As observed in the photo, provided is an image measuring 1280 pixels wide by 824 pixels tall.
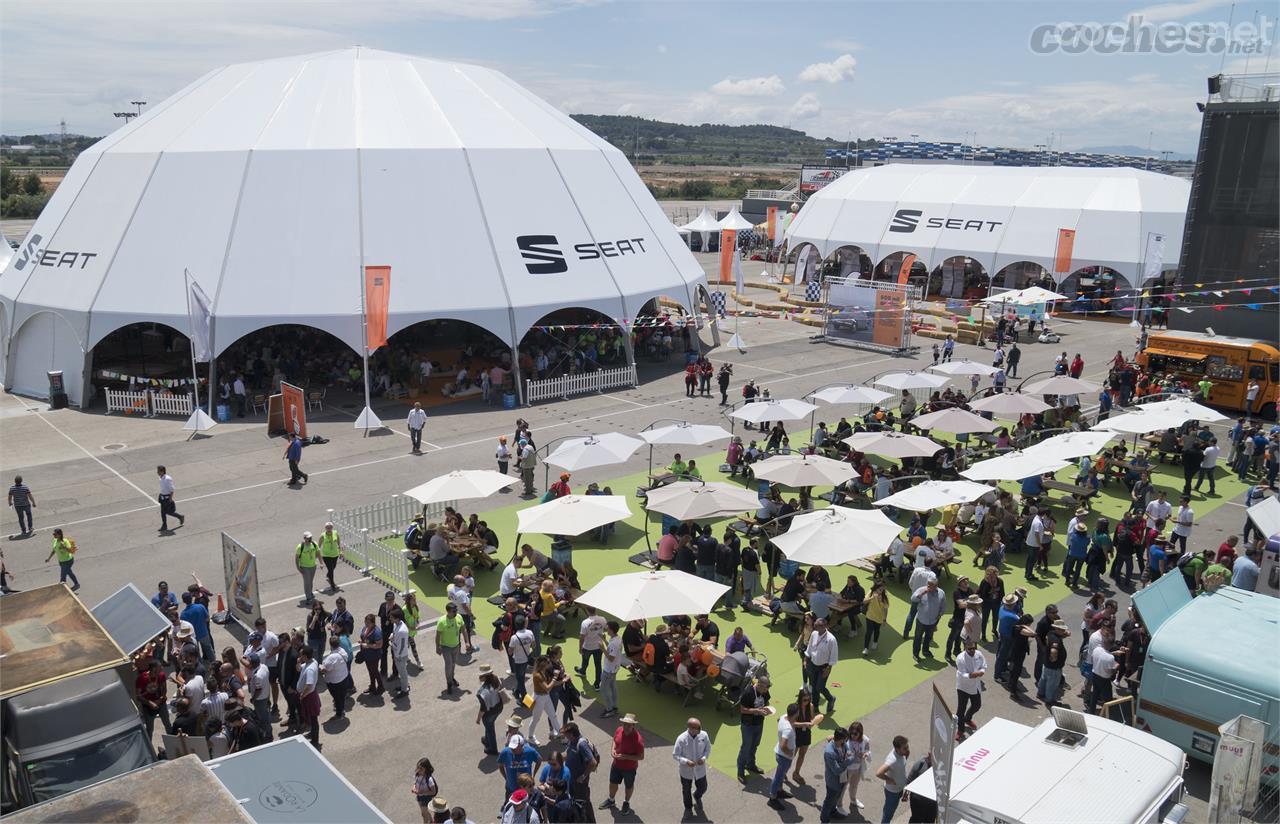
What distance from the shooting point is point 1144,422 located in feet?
69.6

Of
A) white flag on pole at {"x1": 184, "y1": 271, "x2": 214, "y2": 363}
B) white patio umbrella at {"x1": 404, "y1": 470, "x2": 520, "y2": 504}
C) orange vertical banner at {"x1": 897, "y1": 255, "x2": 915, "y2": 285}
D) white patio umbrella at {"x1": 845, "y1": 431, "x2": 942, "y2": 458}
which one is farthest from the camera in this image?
orange vertical banner at {"x1": 897, "y1": 255, "x2": 915, "y2": 285}

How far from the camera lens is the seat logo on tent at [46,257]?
1118 inches

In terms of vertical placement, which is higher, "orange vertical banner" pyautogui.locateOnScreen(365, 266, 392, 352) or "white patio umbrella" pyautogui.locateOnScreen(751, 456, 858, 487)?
"orange vertical banner" pyautogui.locateOnScreen(365, 266, 392, 352)

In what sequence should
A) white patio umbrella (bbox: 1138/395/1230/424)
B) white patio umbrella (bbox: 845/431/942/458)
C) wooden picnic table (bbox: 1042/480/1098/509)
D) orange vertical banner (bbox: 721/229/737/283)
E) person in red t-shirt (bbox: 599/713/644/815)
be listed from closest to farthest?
person in red t-shirt (bbox: 599/713/644/815) < white patio umbrella (bbox: 845/431/942/458) < wooden picnic table (bbox: 1042/480/1098/509) < white patio umbrella (bbox: 1138/395/1230/424) < orange vertical banner (bbox: 721/229/737/283)

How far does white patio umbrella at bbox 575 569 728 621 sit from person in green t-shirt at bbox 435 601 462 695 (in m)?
1.76

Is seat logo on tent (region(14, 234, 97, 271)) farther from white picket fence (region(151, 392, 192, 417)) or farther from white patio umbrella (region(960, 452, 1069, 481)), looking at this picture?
white patio umbrella (region(960, 452, 1069, 481))

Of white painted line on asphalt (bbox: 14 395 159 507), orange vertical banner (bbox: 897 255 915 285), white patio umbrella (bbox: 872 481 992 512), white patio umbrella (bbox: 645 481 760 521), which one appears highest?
orange vertical banner (bbox: 897 255 915 285)

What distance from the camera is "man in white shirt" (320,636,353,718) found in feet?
39.4

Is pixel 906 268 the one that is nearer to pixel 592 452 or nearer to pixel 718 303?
pixel 718 303

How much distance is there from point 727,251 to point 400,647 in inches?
1513

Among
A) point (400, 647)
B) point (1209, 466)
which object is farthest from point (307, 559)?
point (1209, 466)

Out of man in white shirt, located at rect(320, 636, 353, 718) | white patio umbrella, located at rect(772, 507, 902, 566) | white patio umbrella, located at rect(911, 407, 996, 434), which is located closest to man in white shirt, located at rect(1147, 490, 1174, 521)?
white patio umbrella, located at rect(911, 407, 996, 434)

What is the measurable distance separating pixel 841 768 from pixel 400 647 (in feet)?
20.0

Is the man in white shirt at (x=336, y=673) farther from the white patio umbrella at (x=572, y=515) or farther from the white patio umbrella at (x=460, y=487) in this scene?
the white patio umbrella at (x=460, y=487)
